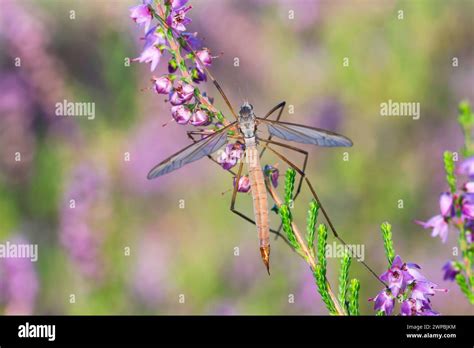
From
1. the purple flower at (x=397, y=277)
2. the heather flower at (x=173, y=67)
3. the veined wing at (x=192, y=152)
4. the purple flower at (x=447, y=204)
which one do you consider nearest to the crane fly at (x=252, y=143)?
the veined wing at (x=192, y=152)

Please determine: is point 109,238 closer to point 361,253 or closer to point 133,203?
point 133,203

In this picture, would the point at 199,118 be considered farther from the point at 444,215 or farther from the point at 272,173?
the point at 444,215

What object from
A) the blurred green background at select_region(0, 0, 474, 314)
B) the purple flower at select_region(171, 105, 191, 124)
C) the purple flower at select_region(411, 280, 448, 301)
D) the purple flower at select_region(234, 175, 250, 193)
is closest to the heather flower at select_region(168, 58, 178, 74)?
the purple flower at select_region(171, 105, 191, 124)

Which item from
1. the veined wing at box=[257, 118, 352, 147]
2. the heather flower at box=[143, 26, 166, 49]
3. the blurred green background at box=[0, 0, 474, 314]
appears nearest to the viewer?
the heather flower at box=[143, 26, 166, 49]

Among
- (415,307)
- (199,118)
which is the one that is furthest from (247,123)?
(415,307)

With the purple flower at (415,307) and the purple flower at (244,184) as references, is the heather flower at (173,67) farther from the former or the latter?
the purple flower at (415,307)

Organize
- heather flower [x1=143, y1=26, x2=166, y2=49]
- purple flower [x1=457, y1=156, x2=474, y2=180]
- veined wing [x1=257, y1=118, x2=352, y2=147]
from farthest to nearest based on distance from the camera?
veined wing [x1=257, y1=118, x2=352, y2=147]
heather flower [x1=143, y1=26, x2=166, y2=49]
purple flower [x1=457, y1=156, x2=474, y2=180]

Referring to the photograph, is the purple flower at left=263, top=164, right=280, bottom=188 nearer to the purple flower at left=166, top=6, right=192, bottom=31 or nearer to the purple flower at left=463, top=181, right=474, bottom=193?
the purple flower at left=166, top=6, right=192, bottom=31
